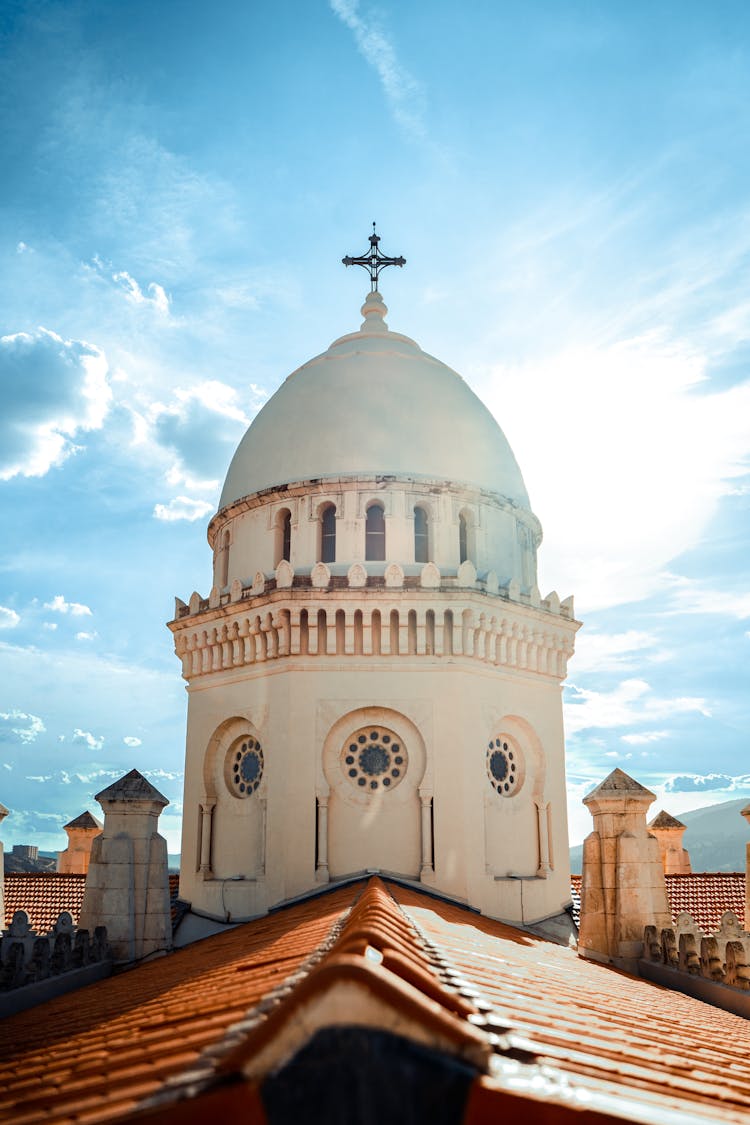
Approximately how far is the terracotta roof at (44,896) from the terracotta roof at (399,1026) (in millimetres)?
13614

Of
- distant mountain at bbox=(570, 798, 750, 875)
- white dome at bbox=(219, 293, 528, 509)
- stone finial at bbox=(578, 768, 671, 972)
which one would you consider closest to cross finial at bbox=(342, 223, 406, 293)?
white dome at bbox=(219, 293, 528, 509)

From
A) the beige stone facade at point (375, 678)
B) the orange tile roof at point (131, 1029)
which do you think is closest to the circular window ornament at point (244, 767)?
the beige stone facade at point (375, 678)

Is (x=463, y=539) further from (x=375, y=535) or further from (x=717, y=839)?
(x=717, y=839)

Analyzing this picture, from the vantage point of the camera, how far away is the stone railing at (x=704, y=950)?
14008 mm

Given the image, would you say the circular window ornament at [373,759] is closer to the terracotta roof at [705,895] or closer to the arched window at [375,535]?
the arched window at [375,535]

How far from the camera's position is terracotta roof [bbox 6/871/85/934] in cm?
2364

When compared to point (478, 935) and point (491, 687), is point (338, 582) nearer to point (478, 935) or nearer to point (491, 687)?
point (491, 687)

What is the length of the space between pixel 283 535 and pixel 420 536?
2960 millimetres

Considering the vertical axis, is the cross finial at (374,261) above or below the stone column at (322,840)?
above

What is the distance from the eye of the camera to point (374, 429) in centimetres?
2092

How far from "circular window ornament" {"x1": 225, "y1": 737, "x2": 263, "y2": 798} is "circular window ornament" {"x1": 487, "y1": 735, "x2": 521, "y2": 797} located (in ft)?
14.9

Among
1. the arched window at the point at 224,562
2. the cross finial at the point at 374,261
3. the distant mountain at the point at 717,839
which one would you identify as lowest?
the distant mountain at the point at 717,839

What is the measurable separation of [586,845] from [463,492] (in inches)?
297

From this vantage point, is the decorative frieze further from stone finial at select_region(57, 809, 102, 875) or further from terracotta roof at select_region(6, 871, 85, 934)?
stone finial at select_region(57, 809, 102, 875)
